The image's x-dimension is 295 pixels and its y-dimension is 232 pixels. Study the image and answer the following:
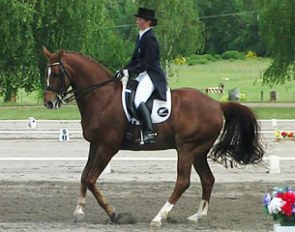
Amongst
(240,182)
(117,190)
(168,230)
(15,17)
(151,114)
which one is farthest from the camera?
(15,17)

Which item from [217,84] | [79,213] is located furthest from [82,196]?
[217,84]

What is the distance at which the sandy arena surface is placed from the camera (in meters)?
10.1

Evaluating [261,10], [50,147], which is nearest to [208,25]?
[261,10]

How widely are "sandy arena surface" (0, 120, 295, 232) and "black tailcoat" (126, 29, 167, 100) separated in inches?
64.7

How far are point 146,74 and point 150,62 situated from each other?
0.55ft

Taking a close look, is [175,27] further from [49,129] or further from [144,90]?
[144,90]

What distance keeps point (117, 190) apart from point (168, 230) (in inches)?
142

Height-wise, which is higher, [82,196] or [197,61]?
[82,196]

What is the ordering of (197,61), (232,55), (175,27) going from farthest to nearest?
(232,55) < (197,61) < (175,27)

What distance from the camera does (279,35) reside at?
128ft

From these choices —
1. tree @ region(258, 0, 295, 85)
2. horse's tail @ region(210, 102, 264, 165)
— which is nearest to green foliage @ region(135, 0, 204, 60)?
tree @ region(258, 0, 295, 85)

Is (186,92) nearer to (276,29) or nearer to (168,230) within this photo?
(168,230)

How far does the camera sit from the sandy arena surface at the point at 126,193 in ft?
33.1

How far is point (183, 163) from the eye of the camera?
10.5m
